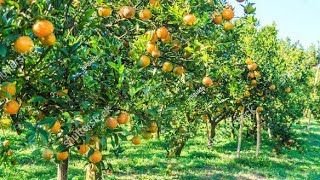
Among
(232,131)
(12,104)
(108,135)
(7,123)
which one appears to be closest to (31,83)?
(12,104)

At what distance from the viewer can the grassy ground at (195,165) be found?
10.4 meters

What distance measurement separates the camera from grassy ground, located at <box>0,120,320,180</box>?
10410mm

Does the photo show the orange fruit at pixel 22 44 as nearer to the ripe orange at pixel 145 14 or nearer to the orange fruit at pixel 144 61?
the orange fruit at pixel 144 61

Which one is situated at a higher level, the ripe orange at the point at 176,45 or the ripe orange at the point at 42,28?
the ripe orange at the point at 176,45

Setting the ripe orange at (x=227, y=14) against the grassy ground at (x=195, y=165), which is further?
the grassy ground at (x=195, y=165)

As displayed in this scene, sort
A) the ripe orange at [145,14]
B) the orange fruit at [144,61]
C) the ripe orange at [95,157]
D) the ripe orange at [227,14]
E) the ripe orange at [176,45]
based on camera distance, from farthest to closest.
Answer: the ripe orange at [227,14] → the ripe orange at [176,45] → the ripe orange at [145,14] → the orange fruit at [144,61] → the ripe orange at [95,157]

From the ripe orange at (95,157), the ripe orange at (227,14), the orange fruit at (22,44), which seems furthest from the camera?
the ripe orange at (227,14)

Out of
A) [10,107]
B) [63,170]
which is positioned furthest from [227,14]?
[63,170]

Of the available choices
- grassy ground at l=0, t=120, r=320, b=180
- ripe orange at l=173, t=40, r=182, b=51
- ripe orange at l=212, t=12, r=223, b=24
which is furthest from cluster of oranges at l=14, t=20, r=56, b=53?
grassy ground at l=0, t=120, r=320, b=180

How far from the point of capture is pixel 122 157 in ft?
41.5

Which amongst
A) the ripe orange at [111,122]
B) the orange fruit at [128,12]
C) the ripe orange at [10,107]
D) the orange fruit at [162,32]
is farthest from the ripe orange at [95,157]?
the orange fruit at [128,12]

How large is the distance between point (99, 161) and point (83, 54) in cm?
93

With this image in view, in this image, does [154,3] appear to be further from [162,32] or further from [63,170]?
[63,170]

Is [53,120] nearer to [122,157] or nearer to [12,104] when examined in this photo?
[12,104]
